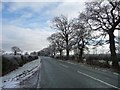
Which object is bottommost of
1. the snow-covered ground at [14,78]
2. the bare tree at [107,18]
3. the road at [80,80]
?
the snow-covered ground at [14,78]

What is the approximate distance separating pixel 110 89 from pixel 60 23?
244 feet

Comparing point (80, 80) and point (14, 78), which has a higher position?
point (80, 80)

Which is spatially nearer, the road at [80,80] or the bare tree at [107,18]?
the road at [80,80]

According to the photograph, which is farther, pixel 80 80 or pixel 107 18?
pixel 107 18

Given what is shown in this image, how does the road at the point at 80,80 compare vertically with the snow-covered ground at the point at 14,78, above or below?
above

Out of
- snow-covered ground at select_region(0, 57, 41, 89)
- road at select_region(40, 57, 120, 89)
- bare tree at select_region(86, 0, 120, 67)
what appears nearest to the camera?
road at select_region(40, 57, 120, 89)

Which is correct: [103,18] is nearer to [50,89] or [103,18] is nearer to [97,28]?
[97,28]

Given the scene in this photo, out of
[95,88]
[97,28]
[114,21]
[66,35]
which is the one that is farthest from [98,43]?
[66,35]

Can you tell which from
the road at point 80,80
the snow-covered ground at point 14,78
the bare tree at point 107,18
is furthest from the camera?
the bare tree at point 107,18

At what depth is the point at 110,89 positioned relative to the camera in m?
12.1

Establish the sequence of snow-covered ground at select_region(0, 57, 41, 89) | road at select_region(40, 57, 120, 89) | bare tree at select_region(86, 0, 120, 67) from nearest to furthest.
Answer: road at select_region(40, 57, 120, 89)
snow-covered ground at select_region(0, 57, 41, 89)
bare tree at select_region(86, 0, 120, 67)

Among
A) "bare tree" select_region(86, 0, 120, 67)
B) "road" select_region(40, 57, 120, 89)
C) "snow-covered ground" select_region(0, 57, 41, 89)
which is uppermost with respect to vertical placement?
"bare tree" select_region(86, 0, 120, 67)

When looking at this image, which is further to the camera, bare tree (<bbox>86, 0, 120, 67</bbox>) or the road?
bare tree (<bbox>86, 0, 120, 67</bbox>)

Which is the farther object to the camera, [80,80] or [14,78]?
[14,78]
